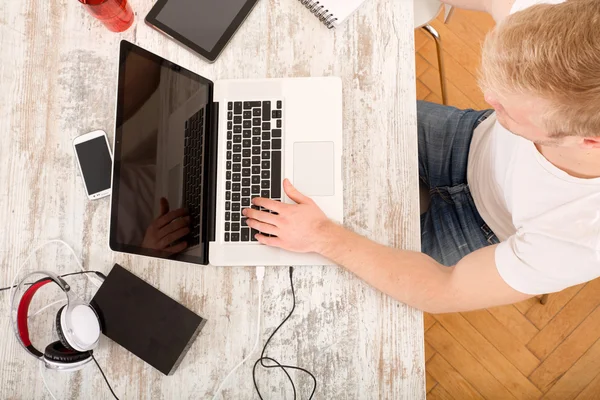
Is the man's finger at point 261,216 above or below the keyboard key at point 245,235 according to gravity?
above

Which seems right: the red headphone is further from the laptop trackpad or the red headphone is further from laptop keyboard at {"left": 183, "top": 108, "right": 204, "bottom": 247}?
the laptop trackpad

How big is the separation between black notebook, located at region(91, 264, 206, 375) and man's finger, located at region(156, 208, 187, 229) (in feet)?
0.44

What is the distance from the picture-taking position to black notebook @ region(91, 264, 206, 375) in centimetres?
89

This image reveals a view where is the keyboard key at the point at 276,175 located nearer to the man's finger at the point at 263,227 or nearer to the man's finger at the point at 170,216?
the man's finger at the point at 263,227

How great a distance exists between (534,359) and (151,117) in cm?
150

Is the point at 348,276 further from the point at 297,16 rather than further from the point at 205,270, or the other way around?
the point at 297,16

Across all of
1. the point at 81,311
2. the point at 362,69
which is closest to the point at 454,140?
the point at 362,69

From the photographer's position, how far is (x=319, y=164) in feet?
3.10

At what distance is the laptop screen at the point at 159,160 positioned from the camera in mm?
862

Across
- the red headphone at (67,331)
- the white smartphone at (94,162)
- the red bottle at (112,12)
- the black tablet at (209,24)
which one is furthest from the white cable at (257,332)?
the red bottle at (112,12)

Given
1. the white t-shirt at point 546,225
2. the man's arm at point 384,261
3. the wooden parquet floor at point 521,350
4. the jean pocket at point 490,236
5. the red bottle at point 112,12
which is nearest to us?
the white t-shirt at point 546,225

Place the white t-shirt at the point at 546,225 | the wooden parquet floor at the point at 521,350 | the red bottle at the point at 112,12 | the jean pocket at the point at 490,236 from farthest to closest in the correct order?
the wooden parquet floor at the point at 521,350 < the jean pocket at the point at 490,236 < the red bottle at the point at 112,12 < the white t-shirt at the point at 546,225

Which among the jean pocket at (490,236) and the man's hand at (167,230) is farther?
the jean pocket at (490,236)

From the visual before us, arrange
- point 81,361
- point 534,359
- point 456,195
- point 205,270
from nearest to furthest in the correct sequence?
point 81,361
point 205,270
point 456,195
point 534,359
